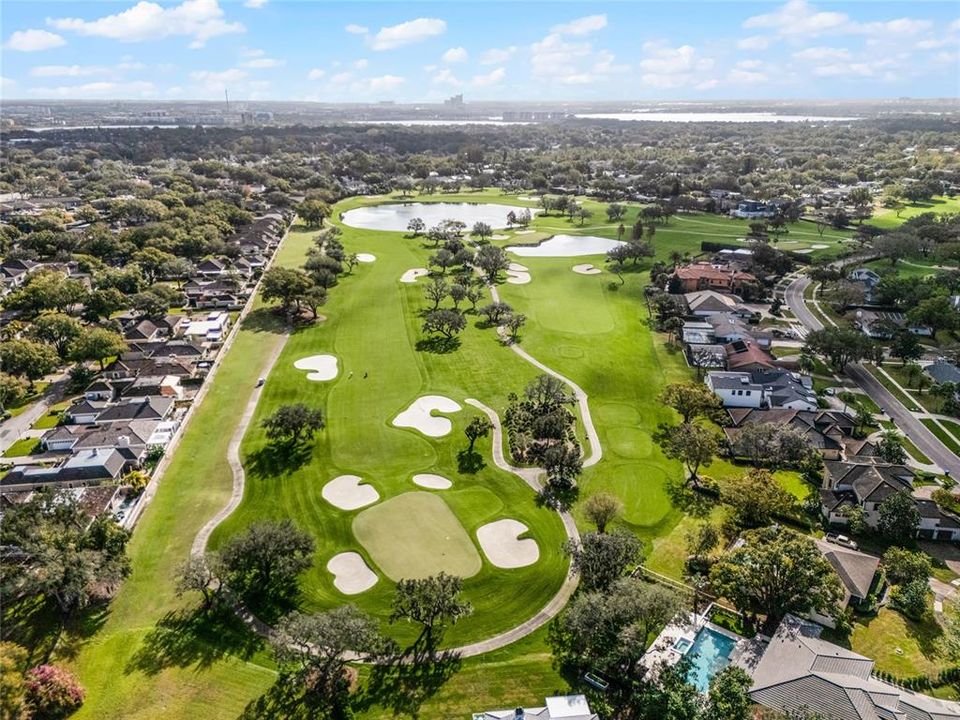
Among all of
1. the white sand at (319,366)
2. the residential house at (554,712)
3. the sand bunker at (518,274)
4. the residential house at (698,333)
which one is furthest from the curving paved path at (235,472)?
the residential house at (698,333)

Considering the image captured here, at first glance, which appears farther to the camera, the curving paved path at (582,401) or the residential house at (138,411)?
the residential house at (138,411)

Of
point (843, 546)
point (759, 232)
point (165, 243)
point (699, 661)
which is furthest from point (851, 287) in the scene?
point (165, 243)

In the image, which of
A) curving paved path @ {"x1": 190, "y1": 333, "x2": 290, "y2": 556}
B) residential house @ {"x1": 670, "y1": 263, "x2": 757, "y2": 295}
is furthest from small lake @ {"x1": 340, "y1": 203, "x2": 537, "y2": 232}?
curving paved path @ {"x1": 190, "y1": 333, "x2": 290, "y2": 556}

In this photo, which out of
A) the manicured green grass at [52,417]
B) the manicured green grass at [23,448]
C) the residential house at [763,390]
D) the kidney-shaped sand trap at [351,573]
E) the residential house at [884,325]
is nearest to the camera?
the kidney-shaped sand trap at [351,573]

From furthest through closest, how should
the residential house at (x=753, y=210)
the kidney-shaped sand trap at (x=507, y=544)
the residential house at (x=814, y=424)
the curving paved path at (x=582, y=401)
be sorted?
the residential house at (x=753, y=210), the curving paved path at (x=582, y=401), the residential house at (x=814, y=424), the kidney-shaped sand trap at (x=507, y=544)

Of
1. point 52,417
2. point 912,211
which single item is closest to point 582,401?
point 52,417

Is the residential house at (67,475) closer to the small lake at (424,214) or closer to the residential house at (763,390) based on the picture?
the residential house at (763,390)

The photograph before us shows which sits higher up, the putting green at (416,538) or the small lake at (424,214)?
the small lake at (424,214)
